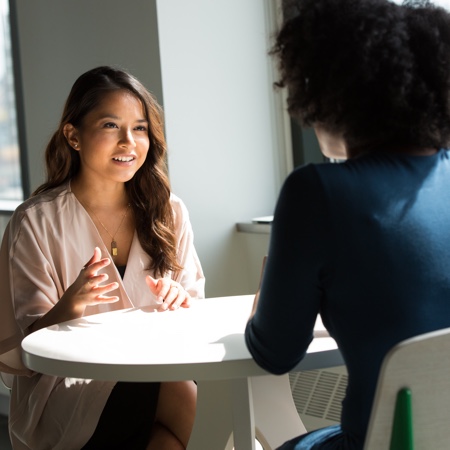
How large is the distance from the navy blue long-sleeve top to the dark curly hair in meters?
0.08

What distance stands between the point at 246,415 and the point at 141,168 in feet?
3.63

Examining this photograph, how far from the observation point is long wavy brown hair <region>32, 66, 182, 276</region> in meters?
2.61

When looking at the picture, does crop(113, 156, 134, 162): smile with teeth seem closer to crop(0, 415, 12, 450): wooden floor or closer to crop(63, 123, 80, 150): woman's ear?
crop(63, 123, 80, 150): woman's ear

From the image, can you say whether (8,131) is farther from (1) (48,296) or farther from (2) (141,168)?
(1) (48,296)

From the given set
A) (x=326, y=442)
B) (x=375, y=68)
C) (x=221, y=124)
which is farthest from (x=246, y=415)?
(x=221, y=124)

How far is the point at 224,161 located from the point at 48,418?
154 cm

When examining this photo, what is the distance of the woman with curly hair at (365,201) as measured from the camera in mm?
1386

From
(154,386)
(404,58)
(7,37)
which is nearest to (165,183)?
(154,386)

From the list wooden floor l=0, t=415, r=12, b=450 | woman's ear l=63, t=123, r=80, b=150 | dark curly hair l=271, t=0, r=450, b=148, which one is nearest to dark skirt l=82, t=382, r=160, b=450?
woman's ear l=63, t=123, r=80, b=150

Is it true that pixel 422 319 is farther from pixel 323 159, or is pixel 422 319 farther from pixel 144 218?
pixel 323 159

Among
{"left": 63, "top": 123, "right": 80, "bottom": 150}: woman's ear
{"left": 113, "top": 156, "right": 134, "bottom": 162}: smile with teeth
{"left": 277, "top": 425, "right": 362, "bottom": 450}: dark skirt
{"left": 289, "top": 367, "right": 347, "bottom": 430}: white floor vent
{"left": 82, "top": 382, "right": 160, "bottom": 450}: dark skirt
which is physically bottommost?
{"left": 289, "top": 367, "right": 347, "bottom": 430}: white floor vent

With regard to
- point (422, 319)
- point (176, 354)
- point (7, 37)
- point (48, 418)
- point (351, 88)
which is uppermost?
point (7, 37)

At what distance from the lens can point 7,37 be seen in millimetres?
4457

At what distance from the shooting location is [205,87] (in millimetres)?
3514
